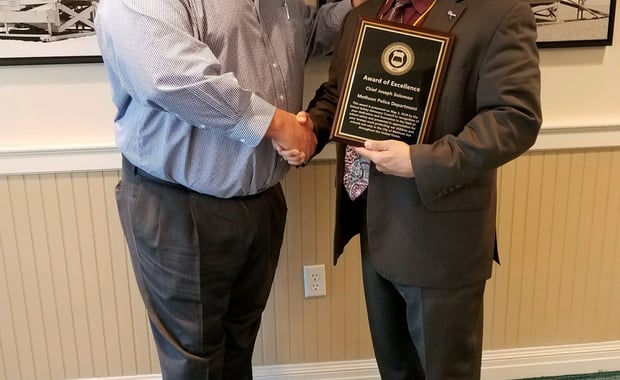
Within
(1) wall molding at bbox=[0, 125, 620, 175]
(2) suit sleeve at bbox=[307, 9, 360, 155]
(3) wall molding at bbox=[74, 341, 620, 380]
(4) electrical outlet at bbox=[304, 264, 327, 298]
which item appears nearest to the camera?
(2) suit sleeve at bbox=[307, 9, 360, 155]

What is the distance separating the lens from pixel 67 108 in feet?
5.98

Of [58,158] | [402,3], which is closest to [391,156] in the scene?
[402,3]

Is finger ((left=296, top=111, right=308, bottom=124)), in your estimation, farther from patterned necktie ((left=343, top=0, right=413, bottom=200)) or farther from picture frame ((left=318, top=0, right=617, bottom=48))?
picture frame ((left=318, top=0, right=617, bottom=48))

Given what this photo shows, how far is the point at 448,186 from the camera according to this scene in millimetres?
1331

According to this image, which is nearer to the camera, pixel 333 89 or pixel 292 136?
pixel 292 136

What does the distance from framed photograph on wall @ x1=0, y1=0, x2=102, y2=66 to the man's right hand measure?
64 cm

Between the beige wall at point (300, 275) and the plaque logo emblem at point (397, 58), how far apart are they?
2.02 ft

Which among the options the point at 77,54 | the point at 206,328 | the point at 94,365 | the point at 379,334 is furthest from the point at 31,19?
the point at 379,334

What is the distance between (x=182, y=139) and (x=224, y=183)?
0.13 meters

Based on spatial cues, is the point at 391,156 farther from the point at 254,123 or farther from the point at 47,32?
the point at 47,32

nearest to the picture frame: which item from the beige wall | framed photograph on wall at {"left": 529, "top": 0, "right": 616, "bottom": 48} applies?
framed photograph on wall at {"left": 529, "top": 0, "right": 616, "bottom": 48}

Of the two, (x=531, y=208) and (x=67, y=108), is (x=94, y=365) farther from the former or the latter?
(x=531, y=208)

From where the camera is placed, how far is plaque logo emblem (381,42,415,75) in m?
1.35

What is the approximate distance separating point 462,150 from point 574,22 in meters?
0.81
